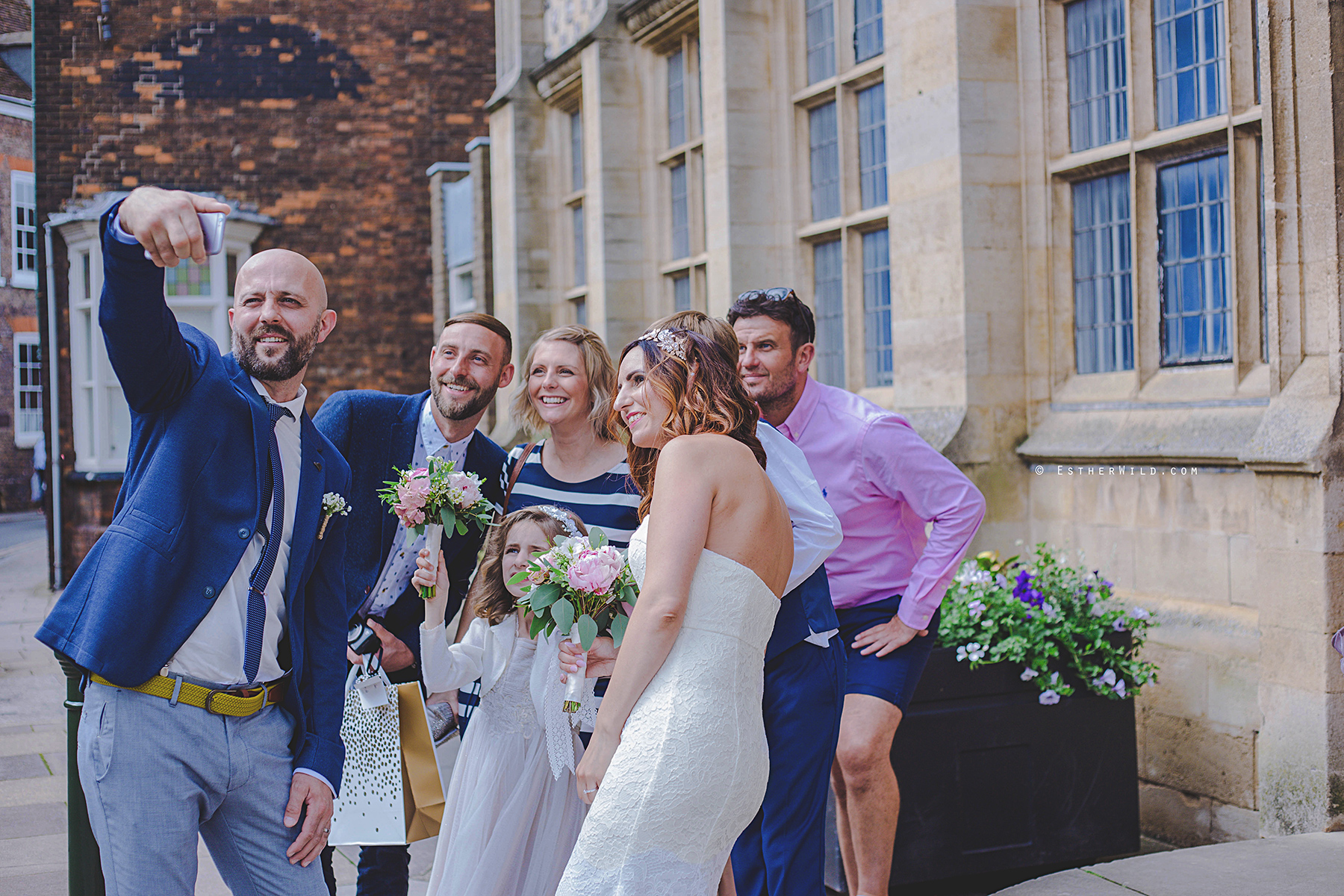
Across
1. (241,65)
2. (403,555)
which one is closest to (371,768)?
(403,555)

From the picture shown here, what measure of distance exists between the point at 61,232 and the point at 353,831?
13822 millimetres

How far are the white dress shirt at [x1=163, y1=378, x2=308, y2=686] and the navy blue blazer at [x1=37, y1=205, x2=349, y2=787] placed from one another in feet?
0.08

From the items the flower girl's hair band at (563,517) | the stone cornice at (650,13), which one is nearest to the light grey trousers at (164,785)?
the flower girl's hair band at (563,517)

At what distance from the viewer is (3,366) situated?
106ft

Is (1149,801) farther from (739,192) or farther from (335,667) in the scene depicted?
(739,192)

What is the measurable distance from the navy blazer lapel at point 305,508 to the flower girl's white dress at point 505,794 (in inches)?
30.8

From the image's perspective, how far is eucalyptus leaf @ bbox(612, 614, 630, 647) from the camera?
3.17 metres

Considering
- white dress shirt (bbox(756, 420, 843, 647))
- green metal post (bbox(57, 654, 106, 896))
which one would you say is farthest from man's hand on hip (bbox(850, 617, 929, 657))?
green metal post (bbox(57, 654, 106, 896))

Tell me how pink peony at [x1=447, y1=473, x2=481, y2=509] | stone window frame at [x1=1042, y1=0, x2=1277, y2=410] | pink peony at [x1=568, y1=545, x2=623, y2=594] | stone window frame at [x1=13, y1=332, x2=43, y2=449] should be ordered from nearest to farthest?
pink peony at [x1=568, y1=545, x2=623, y2=594], pink peony at [x1=447, y1=473, x2=481, y2=509], stone window frame at [x1=1042, y1=0, x2=1277, y2=410], stone window frame at [x1=13, y1=332, x2=43, y2=449]

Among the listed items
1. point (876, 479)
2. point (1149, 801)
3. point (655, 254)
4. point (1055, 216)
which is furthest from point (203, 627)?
point (655, 254)

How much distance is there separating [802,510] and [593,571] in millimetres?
660

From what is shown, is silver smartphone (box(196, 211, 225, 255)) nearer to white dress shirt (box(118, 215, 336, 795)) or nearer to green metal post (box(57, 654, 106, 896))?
white dress shirt (box(118, 215, 336, 795))

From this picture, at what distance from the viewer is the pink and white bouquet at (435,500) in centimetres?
349
